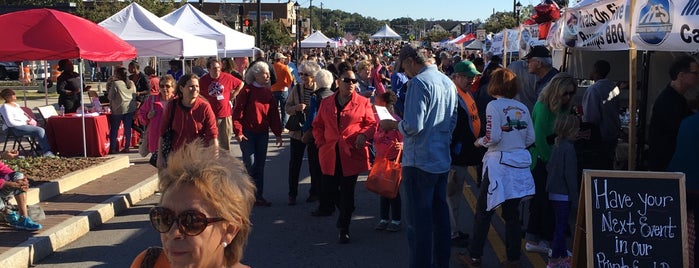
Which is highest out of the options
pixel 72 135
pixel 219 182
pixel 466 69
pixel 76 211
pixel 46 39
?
pixel 46 39

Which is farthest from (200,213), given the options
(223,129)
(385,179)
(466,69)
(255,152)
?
(223,129)

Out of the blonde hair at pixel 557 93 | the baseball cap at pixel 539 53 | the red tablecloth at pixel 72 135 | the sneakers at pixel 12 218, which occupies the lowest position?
the sneakers at pixel 12 218

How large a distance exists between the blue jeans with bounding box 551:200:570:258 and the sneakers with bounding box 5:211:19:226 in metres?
5.15

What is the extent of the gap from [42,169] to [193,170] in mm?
8317

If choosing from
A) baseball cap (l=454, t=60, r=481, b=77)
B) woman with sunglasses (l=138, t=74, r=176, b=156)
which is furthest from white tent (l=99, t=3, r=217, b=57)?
baseball cap (l=454, t=60, r=481, b=77)

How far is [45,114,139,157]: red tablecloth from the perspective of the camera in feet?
40.9

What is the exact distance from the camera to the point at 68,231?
716 centimetres

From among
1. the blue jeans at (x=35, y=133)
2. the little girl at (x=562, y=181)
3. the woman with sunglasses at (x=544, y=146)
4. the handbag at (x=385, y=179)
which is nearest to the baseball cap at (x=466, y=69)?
the woman with sunglasses at (x=544, y=146)

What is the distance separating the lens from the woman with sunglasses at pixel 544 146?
623 cm

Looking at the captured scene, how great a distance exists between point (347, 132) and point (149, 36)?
8.17m

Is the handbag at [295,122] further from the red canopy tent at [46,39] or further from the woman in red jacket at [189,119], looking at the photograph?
the red canopy tent at [46,39]

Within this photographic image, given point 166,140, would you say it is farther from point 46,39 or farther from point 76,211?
point 46,39

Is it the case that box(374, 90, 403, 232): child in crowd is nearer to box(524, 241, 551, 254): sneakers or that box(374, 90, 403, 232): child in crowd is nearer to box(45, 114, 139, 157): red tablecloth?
box(524, 241, 551, 254): sneakers

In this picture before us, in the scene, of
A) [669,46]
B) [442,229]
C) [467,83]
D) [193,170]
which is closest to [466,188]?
[467,83]
